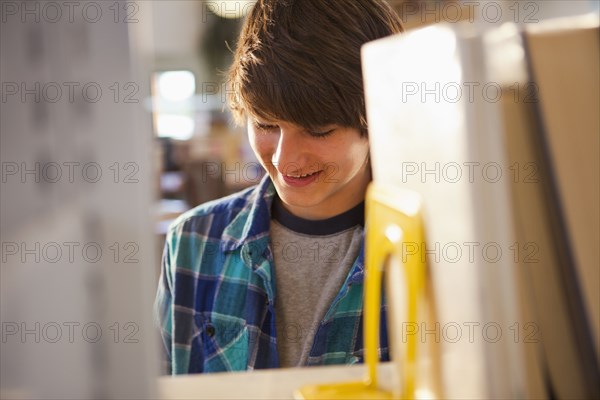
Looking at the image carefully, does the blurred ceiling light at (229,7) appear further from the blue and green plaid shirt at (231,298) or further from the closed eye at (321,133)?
the closed eye at (321,133)

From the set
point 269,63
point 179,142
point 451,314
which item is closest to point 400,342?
point 451,314

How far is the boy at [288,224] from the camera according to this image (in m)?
1.14

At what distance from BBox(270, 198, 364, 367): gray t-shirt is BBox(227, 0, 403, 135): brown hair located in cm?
23

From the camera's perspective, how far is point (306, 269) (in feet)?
4.27

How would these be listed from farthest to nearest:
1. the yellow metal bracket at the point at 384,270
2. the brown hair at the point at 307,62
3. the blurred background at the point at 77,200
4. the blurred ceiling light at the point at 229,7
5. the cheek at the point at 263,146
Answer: the blurred ceiling light at the point at 229,7 → the cheek at the point at 263,146 → the brown hair at the point at 307,62 → the yellow metal bracket at the point at 384,270 → the blurred background at the point at 77,200

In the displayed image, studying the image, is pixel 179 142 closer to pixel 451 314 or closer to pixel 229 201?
pixel 229 201

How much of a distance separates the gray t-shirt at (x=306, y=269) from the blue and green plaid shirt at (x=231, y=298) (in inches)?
1.0

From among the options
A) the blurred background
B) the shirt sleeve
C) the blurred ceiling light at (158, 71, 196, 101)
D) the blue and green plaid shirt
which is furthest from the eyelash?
the blurred ceiling light at (158, 71, 196, 101)

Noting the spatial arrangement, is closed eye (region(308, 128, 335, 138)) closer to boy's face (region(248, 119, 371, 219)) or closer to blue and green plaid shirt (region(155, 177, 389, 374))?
boy's face (region(248, 119, 371, 219))

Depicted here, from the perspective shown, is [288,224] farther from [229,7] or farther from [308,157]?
[229,7]

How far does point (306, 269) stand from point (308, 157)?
22 cm

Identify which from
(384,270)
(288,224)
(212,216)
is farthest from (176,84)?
(384,270)

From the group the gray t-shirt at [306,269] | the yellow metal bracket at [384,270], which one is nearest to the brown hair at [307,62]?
the gray t-shirt at [306,269]

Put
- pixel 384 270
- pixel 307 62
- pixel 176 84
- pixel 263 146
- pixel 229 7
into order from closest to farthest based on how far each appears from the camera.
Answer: pixel 384 270 → pixel 307 62 → pixel 263 146 → pixel 229 7 → pixel 176 84
